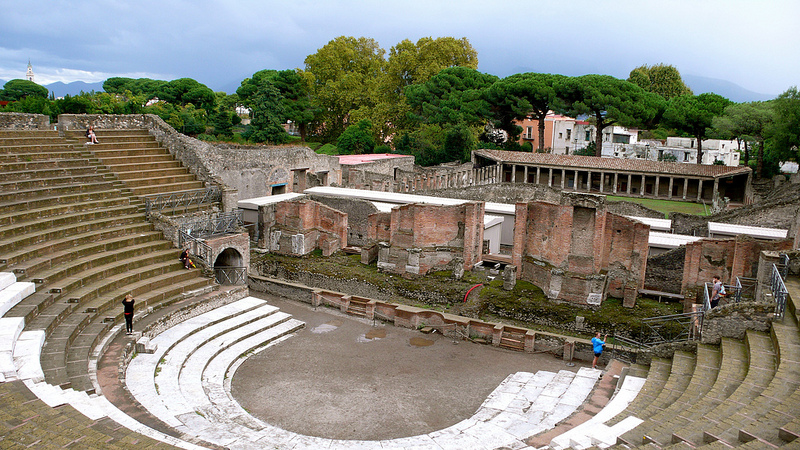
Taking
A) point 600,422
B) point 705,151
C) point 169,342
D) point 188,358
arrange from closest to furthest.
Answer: point 600,422
point 188,358
point 169,342
point 705,151

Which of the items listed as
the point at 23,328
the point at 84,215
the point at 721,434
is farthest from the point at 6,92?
the point at 721,434

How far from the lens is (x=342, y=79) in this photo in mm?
54781

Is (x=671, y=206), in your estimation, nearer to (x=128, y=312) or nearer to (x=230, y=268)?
(x=230, y=268)

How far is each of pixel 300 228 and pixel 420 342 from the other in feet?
25.3

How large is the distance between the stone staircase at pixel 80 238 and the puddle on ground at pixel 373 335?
468cm

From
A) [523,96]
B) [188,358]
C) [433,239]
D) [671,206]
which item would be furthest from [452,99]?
[188,358]

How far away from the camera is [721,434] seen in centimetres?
825

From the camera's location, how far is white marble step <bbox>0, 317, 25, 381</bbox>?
9.27 meters

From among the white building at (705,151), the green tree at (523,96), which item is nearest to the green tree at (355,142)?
the green tree at (523,96)

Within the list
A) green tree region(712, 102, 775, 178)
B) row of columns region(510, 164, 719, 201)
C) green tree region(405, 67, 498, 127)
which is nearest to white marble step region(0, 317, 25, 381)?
green tree region(405, 67, 498, 127)

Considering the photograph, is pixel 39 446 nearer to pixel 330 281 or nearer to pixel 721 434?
pixel 721 434

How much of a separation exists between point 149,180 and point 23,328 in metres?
9.54

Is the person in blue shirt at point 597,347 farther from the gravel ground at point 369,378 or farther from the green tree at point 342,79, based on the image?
the green tree at point 342,79

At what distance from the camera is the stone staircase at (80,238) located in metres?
12.4
